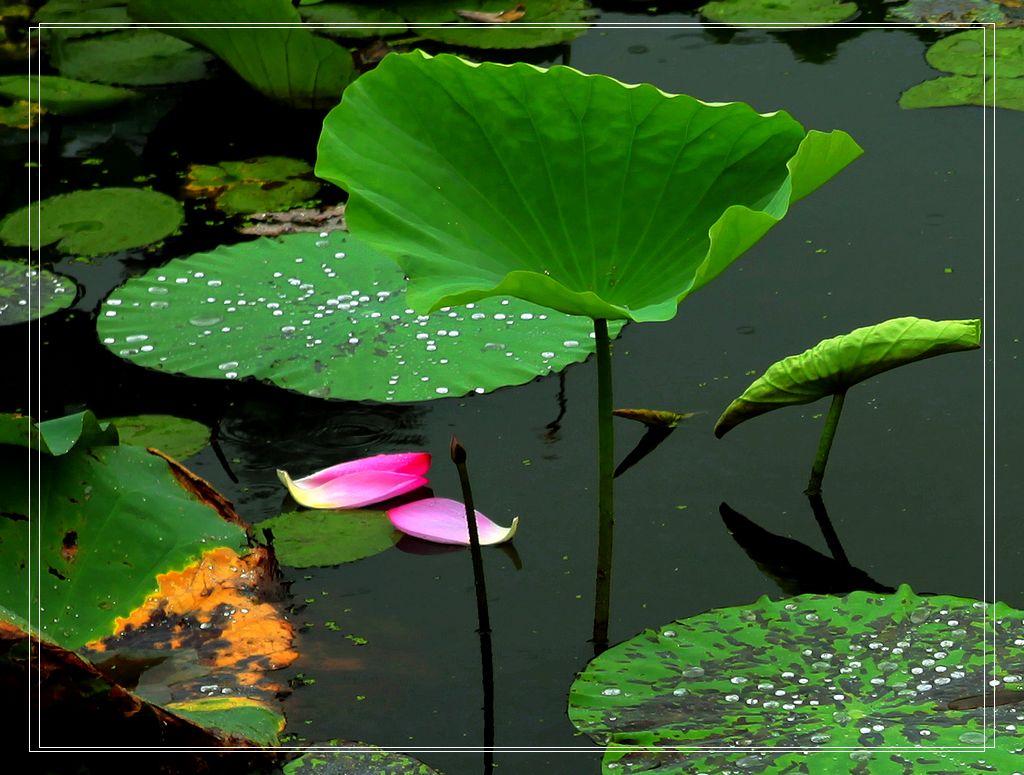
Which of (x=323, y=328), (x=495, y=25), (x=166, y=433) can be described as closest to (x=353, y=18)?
(x=495, y=25)

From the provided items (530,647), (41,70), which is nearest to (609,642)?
(530,647)

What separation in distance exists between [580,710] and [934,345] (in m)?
0.60

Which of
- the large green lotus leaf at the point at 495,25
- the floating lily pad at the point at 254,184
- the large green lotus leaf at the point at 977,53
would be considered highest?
the large green lotus leaf at the point at 495,25

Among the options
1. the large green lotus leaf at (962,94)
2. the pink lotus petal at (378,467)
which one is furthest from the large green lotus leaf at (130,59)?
the pink lotus petal at (378,467)

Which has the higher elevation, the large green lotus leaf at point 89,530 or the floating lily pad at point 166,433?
the large green lotus leaf at point 89,530

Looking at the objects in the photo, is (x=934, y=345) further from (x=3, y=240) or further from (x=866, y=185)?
(x=3, y=240)

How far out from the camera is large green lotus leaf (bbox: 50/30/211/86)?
3512 millimetres

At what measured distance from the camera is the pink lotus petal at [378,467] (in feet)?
6.48

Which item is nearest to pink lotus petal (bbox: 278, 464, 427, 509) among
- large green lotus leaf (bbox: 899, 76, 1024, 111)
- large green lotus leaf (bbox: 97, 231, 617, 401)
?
large green lotus leaf (bbox: 97, 231, 617, 401)

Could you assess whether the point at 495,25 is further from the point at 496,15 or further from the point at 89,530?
the point at 89,530

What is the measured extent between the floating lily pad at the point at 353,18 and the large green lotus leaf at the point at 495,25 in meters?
0.05

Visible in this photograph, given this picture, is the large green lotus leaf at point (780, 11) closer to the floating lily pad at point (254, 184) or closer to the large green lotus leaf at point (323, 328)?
the floating lily pad at point (254, 184)

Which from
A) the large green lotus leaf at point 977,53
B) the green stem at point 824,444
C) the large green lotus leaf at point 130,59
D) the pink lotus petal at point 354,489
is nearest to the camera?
the green stem at point 824,444

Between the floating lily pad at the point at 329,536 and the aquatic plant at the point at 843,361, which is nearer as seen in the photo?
the aquatic plant at the point at 843,361
